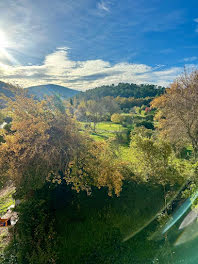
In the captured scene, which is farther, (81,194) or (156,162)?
(156,162)

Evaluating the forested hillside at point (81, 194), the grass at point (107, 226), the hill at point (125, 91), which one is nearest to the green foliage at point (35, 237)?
the forested hillside at point (81, 194)

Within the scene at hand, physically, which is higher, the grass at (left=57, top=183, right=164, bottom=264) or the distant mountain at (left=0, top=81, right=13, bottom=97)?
the distant mountain at (left=0, top=81, right=13, bottom=97)

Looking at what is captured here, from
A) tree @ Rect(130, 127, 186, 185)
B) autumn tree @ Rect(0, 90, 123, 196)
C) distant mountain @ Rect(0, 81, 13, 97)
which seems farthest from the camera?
tree @ Rect(130, 127, 186, 185)

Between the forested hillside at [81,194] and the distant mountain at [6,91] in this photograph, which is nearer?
the forested hillside at [81,194]

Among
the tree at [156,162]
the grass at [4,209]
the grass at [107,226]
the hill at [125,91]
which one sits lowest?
the grass at [4,209]

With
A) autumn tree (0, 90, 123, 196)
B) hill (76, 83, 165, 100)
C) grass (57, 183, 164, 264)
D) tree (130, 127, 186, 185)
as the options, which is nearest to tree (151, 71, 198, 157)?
tree (130, 127, 186, 185)

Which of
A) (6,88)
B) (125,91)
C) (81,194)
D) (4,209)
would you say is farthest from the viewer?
(125,91)

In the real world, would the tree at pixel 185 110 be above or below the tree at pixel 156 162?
above

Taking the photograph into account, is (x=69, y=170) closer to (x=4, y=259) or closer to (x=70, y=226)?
(x=70, y=226)

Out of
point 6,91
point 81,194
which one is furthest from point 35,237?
point 6,91

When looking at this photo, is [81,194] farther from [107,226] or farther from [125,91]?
[125,91]

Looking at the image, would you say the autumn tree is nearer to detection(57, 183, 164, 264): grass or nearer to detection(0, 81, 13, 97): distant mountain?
detection(0, 81, 13, 97): distant mountain

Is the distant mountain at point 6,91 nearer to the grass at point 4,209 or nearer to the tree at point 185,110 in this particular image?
the grass at point 4,209
